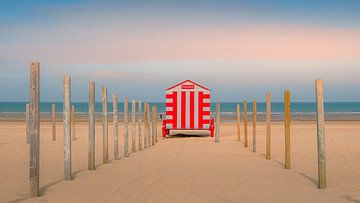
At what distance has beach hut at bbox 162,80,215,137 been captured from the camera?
80.8 ft

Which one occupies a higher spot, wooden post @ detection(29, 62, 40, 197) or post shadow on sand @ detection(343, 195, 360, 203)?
wooden post @ detection(29, 62, 40, 197)

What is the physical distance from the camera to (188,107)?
81.1ft

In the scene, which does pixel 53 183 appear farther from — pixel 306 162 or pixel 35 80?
pixel 306 162

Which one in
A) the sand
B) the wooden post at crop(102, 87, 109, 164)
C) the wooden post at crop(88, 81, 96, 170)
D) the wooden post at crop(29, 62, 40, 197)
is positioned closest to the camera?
the wooden post at crop(29, 62, 40, 197)

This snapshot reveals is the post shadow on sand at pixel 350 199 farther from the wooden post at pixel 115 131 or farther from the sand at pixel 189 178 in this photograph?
the wooden post at pixel 115 131

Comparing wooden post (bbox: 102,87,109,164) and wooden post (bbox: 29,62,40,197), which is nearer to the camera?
wooden post (bbox: 29,62,40,197)

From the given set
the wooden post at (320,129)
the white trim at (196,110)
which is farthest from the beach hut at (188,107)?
the wooden post at (320,129)

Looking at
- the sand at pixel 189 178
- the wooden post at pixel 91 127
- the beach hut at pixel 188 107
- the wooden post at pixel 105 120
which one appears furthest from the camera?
the beach hut at pixel 188 107

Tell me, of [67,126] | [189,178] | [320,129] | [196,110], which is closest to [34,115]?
[67,126]

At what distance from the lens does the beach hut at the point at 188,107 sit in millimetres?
24625

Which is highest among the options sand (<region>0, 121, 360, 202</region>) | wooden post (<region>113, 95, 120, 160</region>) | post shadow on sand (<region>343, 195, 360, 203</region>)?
wooden post (<region>113, 95, 120, 160</region>)

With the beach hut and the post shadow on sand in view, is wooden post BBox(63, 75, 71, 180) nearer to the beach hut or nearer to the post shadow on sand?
the post shadow on sand

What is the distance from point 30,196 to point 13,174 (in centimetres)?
317

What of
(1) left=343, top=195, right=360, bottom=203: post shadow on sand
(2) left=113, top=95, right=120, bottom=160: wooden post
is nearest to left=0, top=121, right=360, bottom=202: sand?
(1) left=343, top=195, right=360, bottom=203: post shadow on sand
